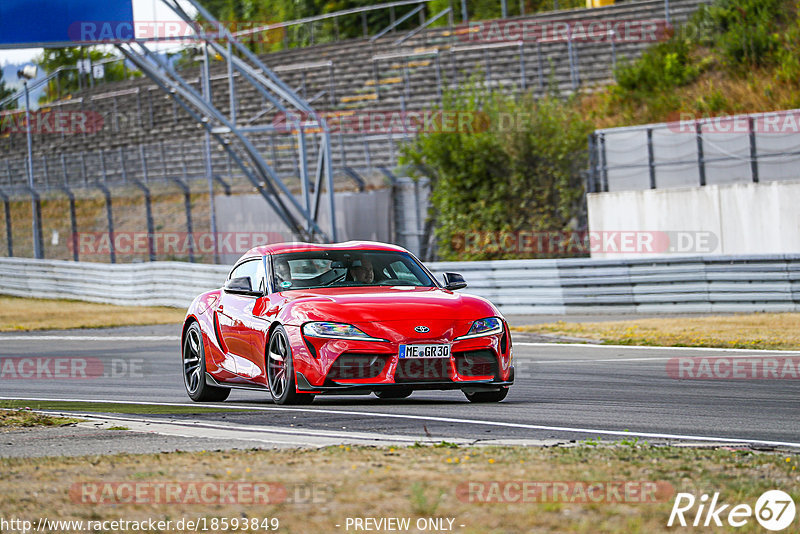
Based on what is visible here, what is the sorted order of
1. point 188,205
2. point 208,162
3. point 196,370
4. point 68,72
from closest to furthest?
point 196,370
point 208,162
point 188,205
point 68,72

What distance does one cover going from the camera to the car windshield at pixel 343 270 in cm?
1070

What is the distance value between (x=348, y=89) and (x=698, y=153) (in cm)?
1923

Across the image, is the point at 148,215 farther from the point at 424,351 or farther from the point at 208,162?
the point at 424,351

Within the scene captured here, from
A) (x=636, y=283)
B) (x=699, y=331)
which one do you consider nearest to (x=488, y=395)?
(x=699, y=331)

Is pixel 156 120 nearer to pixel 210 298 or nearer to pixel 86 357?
pixel 86 357

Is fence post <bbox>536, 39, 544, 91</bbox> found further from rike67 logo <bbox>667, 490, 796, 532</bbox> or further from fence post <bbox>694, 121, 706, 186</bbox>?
rike67 logo <bbox>667, 490, 796, 532</bbox>

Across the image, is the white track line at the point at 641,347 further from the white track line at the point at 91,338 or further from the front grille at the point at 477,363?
the white track line at the point at 91,338

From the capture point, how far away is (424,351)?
9.50 metres

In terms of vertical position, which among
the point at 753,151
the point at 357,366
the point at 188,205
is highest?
the point at 753,151

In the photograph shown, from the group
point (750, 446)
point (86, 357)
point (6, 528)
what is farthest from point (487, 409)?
point (86, 357)

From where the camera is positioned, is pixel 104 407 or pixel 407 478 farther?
pixel 104 407
